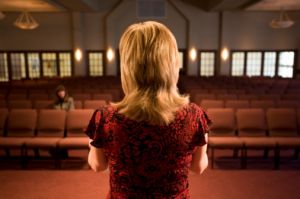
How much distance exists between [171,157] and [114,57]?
1618 centimetres

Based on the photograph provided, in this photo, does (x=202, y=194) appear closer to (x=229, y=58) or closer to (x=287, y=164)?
(x=287, y=164)

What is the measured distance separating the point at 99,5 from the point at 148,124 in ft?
53.7

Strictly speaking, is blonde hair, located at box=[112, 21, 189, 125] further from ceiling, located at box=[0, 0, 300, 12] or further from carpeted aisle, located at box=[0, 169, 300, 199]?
ceiling, located at box=[0, 0, 300, 12]

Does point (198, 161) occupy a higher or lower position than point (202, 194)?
higher

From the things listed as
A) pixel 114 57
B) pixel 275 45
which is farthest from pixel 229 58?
pixel 114 57

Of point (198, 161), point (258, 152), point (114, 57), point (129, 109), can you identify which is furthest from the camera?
point (114, 57)

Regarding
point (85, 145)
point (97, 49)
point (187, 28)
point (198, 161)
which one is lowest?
point (85, 145)

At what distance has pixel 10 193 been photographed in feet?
14.2

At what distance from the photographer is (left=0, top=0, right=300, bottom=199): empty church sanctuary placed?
1311 mm

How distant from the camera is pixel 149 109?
1268mm

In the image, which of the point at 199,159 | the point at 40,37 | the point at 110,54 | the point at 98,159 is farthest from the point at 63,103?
the point at 40,37

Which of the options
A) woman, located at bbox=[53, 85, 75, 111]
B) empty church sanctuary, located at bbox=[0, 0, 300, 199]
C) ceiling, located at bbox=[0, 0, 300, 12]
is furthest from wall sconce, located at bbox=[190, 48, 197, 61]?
woman, located at bbox=[53, 85, 75, 111]

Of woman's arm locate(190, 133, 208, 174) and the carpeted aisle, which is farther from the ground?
woman's arm locate(190, 133, 208, 174)

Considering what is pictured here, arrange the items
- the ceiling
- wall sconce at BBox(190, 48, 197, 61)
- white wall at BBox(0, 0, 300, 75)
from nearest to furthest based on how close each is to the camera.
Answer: the ceiling < white wall at BBox(0, 0, 300, 75) < wall sconce at BBox(190, 48, 197, 61)
